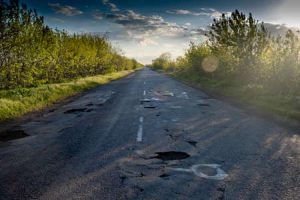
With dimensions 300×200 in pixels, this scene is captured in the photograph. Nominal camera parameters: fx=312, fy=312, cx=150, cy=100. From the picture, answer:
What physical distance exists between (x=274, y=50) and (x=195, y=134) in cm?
1186

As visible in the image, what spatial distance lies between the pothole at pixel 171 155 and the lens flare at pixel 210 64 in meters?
21.9

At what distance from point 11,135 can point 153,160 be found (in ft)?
16.5

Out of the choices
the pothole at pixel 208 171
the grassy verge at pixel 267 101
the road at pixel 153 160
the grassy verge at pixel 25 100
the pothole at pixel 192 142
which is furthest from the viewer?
the grassy verge at pixel 25 100

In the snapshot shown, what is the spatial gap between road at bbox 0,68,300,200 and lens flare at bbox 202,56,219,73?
1788 centimetres

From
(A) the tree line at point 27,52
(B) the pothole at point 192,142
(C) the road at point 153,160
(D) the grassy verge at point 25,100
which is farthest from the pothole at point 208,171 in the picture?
(A) the tree line at point 27,52

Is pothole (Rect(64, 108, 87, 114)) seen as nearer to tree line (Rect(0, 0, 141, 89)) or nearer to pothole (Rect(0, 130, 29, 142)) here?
pothole (Rect(0, 130, 29, 142))

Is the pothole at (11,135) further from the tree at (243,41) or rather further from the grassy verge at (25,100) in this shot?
the tree at (243,41)

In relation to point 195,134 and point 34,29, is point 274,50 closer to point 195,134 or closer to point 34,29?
point 195,134

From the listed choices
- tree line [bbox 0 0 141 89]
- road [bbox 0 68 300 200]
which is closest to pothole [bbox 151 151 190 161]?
road [bbox 0 68 300 200]

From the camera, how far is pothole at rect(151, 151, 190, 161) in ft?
21.8

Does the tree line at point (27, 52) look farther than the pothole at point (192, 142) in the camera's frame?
Yes

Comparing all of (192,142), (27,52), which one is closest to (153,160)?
(192,142)

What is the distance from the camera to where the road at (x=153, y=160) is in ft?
16.0

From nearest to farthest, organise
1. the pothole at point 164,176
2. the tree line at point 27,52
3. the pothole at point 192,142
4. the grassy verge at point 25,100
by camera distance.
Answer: the pothole at point 164,176
the pothole at point 192,142
the grassy verge at point 25,100
the tree line at point 27,52
